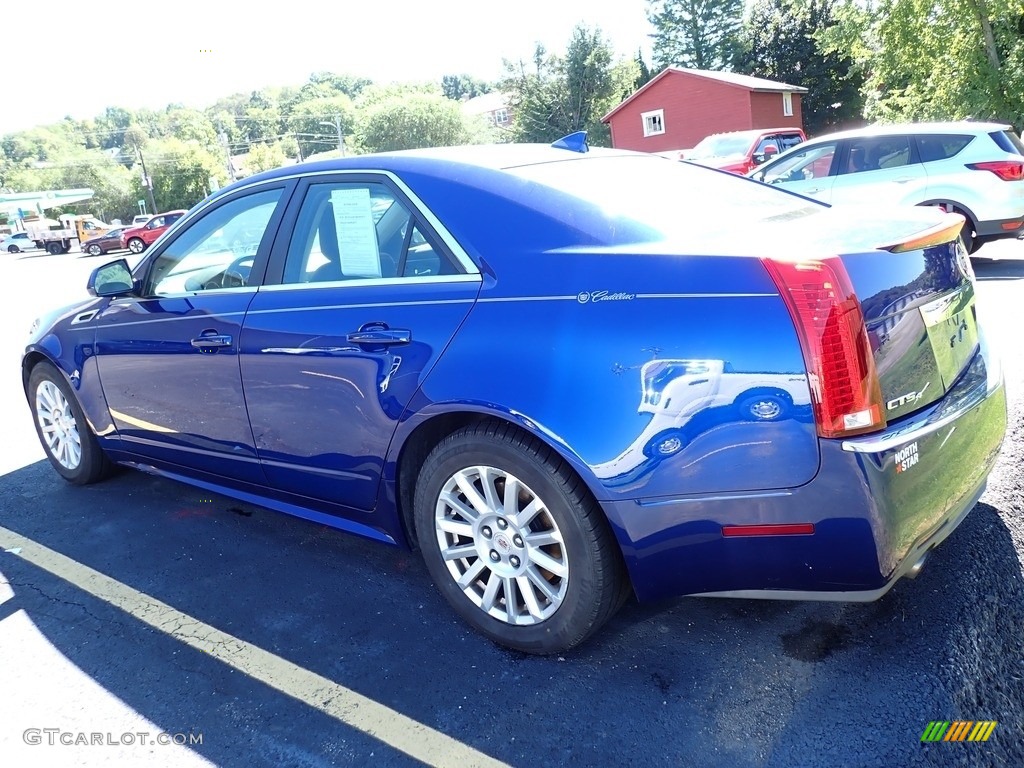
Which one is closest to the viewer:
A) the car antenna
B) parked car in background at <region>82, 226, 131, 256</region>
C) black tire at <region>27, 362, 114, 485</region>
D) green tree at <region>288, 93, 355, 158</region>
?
the car antenna

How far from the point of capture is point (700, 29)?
57.5 metres

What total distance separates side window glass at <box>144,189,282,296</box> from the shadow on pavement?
1327 millimetres

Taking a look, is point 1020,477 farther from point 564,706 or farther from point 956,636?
point 564,706

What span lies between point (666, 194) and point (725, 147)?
16643 mm

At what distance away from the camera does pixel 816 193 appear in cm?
980

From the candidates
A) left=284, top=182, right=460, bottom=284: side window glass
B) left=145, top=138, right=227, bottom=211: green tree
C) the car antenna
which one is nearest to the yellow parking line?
left=284, top=182, right=460, bottom=284: side window glass

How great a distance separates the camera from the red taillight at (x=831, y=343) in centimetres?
213

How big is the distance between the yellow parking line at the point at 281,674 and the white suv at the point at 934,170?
729 cm

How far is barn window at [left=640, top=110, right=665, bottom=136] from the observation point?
41.0 metres

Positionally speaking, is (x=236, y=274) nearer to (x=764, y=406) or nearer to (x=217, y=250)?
(x=217, y=250)

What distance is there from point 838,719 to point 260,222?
2.96 metres

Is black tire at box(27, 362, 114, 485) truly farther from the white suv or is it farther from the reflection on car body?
the white suv

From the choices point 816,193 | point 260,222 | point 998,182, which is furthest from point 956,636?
point 816,193

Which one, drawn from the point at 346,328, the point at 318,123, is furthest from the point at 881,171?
the point at 318,123
